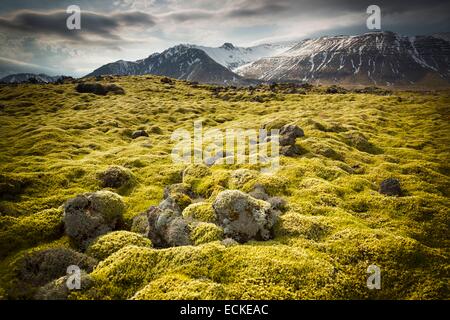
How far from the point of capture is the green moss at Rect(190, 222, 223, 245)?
1819 centimetres

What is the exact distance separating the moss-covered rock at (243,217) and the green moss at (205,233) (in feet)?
1.74

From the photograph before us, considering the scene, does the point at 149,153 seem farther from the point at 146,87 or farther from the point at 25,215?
the point at 146,87

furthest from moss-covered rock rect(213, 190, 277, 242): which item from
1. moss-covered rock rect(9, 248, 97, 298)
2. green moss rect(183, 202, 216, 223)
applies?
moss-covered rock rect(9, 248, 97, 298)

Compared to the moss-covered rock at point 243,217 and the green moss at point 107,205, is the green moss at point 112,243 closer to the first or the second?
the green moss at point 107,205

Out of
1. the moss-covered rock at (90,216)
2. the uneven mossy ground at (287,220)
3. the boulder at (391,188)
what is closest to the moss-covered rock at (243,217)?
the uneven mossy ground at (287,220)

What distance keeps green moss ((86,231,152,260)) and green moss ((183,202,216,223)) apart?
3.96m

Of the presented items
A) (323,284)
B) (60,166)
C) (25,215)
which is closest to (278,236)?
(323,284)

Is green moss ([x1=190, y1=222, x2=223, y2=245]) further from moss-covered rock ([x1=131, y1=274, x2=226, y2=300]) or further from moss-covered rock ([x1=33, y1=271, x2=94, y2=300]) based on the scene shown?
moss-covered rock ([x1=33, y1=271, x2=94, y2=300])

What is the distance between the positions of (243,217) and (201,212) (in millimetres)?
3508

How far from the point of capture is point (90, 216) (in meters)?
19.8

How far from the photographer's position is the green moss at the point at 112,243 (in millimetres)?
17281

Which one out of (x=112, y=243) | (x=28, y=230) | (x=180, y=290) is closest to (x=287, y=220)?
(x=180, y=290)

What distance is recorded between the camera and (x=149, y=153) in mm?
44906

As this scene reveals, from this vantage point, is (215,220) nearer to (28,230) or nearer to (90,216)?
(90,216)
